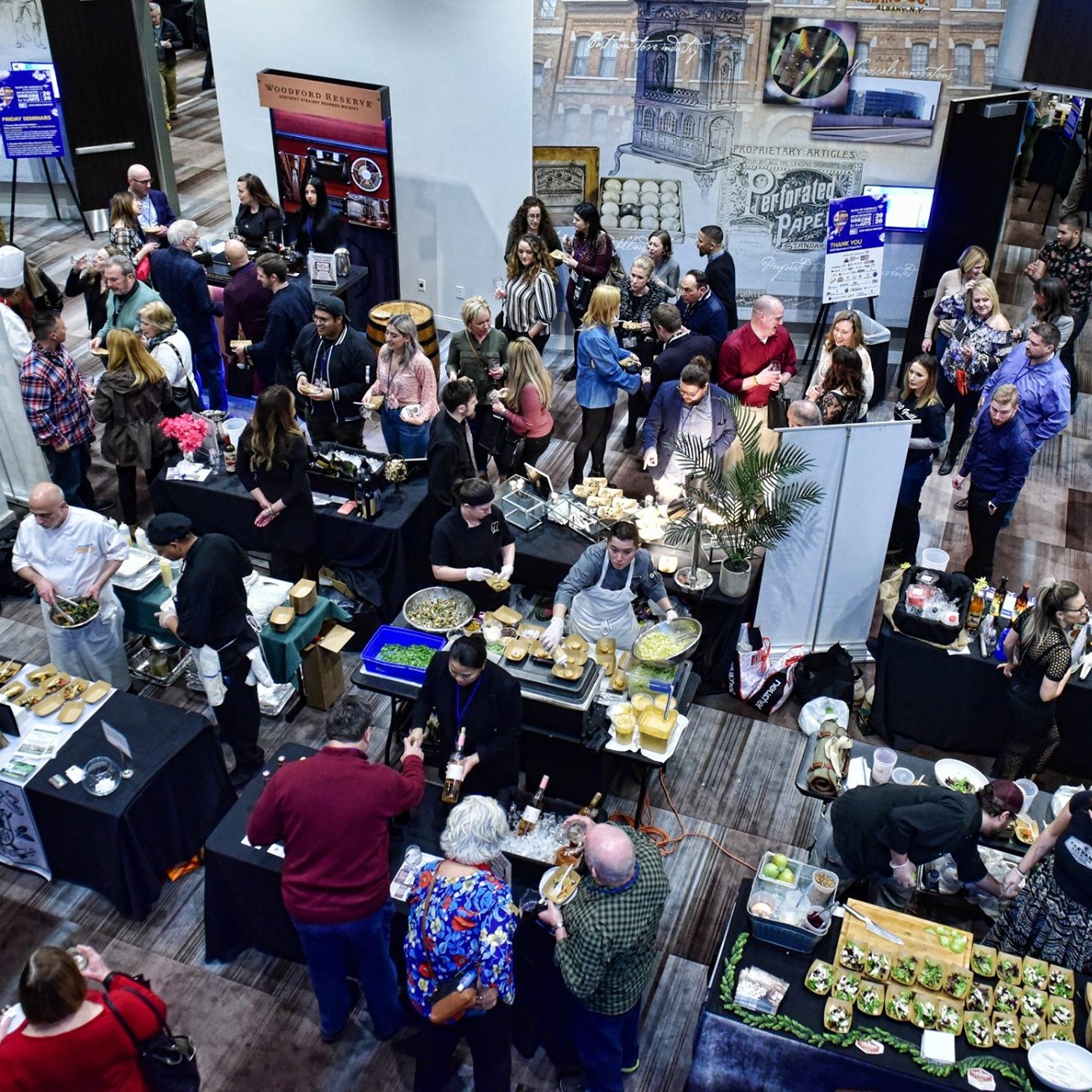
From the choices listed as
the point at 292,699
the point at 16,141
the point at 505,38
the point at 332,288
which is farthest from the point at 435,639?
the point at 16,141

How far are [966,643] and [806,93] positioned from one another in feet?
16.1

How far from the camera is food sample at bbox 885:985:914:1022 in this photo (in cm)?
382

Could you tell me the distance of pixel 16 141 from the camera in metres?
10.5

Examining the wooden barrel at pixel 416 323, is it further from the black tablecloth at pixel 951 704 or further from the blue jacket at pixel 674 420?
the black tablecloth at pixel 951 704

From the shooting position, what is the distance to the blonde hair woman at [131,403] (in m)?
6.41

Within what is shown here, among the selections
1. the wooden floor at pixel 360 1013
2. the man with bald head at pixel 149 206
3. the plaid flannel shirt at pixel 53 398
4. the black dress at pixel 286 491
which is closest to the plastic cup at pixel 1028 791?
the wooden floor at pixel 360 1013

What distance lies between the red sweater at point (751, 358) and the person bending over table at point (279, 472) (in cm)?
283

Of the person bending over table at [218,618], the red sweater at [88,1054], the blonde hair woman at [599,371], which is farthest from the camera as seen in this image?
the blonde hair woman at [599,371]

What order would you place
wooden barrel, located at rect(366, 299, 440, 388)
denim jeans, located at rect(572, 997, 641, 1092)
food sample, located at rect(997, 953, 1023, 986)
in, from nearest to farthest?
denim jeans, located at rect(572, 997, 641, 1092), food sample, located at rect(997, 953, 1023, 986), wooden barrel, located at rect(366, 299, 440, 388)

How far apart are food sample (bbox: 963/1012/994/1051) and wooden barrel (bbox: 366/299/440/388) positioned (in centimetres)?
557

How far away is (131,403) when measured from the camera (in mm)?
6539

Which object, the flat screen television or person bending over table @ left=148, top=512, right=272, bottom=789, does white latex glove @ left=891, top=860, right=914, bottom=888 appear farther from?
the flat screen television

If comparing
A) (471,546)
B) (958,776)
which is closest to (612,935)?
(958,776)

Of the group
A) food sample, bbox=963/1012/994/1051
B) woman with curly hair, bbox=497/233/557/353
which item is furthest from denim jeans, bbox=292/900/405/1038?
woman with curly hair, bbox=497/233/557/353
